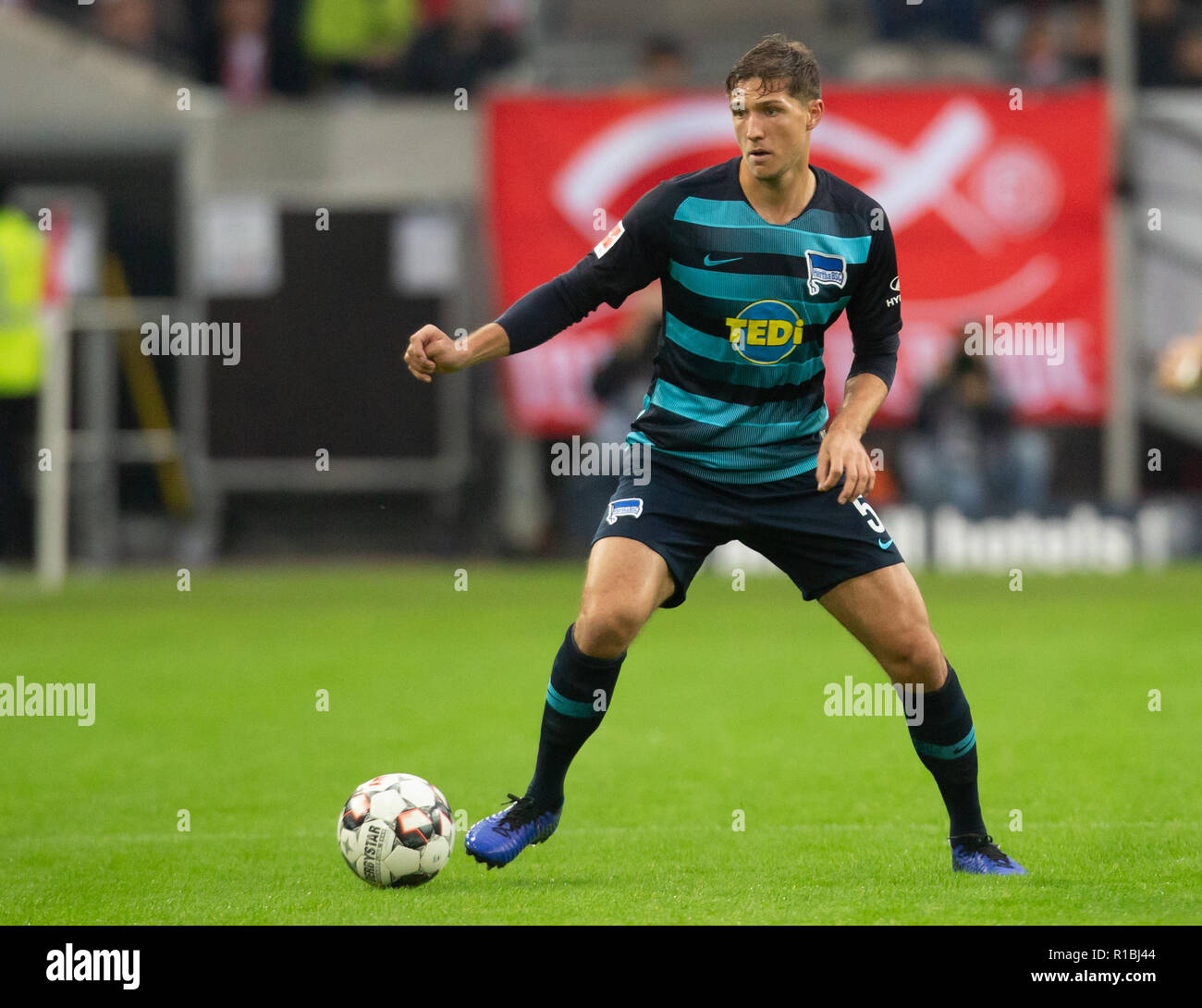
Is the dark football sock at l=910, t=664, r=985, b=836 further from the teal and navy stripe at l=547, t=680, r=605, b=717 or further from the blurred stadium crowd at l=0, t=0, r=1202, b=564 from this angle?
the blurred stadium crowd at l=0, t=0, r=1202, b=564

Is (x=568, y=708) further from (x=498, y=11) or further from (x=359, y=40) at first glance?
(x=498, y=11)

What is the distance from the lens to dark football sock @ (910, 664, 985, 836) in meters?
5.73

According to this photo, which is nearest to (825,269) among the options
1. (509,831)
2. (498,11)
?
(509,831)

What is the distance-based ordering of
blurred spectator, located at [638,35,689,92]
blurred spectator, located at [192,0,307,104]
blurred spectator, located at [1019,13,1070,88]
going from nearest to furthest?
blurred spectator, located at [638,35,689,92]
blurred spectator, located at [1019,13,1070,88]
blurred spectator, located at [192,0,307,104]

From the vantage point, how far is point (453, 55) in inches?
765

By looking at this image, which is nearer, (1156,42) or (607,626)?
(607,626)

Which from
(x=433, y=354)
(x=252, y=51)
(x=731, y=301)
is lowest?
(x=433, y=354)

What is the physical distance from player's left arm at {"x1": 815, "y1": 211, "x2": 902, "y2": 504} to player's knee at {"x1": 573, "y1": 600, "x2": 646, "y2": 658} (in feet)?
2.14

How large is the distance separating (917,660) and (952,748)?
1.11 ft

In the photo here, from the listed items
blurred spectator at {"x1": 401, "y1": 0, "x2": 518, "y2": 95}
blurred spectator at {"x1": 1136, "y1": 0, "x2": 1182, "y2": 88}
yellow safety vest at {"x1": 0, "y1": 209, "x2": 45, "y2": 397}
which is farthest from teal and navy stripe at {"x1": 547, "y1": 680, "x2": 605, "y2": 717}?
blurred spectator at {"x1": 1136, "y1": 0, "x2": 1182, "y2": 88}

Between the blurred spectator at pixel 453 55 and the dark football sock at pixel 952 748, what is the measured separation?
14514 mm

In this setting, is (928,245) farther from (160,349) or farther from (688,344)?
(688,344)

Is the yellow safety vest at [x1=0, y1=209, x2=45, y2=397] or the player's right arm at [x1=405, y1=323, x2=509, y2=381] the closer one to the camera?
the player's right arm at [x1=405, y1=323, x2=509, y2=381]

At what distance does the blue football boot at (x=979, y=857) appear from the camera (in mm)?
5652
